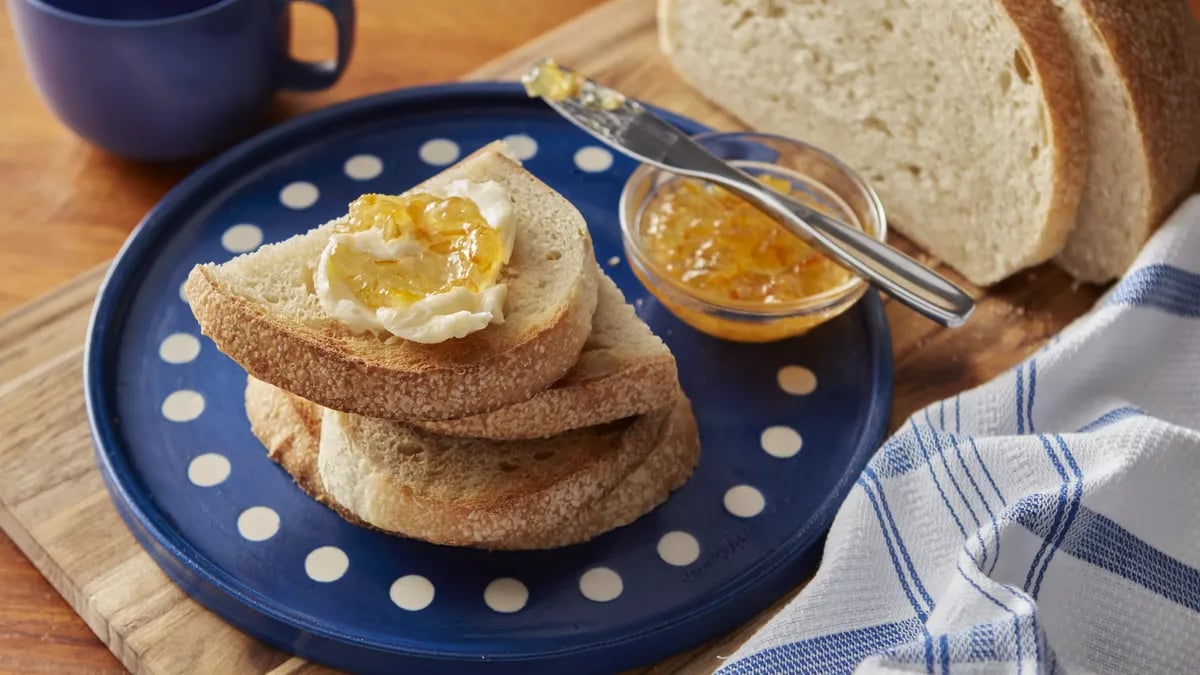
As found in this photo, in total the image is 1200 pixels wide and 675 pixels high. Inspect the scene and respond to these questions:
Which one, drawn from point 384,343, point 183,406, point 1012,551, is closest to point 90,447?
point 183,406

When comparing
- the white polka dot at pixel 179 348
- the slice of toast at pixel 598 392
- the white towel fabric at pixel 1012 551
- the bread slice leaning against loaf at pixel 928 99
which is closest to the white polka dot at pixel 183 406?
the white polka dot at pixel 179 348

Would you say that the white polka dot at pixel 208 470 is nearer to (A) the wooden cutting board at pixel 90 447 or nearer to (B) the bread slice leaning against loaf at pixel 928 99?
(A) the wooden cutting board at pixel 90 447

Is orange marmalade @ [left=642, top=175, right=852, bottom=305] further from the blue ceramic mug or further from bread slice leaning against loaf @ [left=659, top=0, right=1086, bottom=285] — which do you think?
the blue ceramic mug

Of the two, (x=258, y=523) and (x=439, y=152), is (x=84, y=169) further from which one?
(x=258, y=523)

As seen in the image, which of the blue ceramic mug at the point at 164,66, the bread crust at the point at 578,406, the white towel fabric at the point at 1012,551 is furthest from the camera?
the blue ceramic mug at the point at 164,66

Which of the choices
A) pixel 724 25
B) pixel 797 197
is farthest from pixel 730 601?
pixel 724 25

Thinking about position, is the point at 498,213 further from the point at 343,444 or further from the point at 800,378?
the point at 800,378
